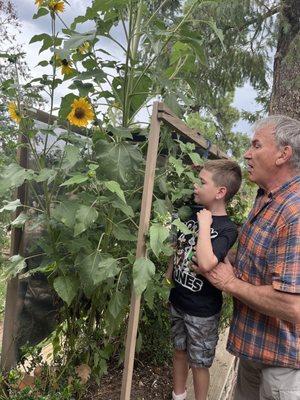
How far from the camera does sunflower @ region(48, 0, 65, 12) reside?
1.60 m

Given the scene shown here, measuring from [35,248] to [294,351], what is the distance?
1.19 metres

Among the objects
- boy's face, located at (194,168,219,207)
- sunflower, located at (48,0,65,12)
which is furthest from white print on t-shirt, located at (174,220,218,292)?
sunflower, located at (48,0,65,12)

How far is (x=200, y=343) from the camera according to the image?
82.1 inches

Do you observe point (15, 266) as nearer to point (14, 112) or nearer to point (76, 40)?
point (14, 112)

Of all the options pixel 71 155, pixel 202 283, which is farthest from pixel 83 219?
pixel 202 283

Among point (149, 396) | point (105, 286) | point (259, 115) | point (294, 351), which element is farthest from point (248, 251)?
point (259, 115)

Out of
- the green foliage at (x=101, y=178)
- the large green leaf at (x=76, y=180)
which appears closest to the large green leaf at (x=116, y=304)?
the green foliage at (x=101, y=178)

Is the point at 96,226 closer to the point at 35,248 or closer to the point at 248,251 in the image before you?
the point at 35,248

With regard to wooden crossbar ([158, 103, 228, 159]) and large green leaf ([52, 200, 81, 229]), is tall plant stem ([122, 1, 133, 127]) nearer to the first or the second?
wooden crossbar ([158, 103, 228, 159])

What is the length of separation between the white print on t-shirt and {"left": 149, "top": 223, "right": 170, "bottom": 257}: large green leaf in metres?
0.48

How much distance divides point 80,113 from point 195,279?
3.13 feet

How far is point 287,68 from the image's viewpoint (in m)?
5.54

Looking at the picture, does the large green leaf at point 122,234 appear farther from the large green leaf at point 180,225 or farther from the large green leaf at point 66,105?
the large green leaf at point 66,105

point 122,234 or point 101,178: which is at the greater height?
point 101,178
